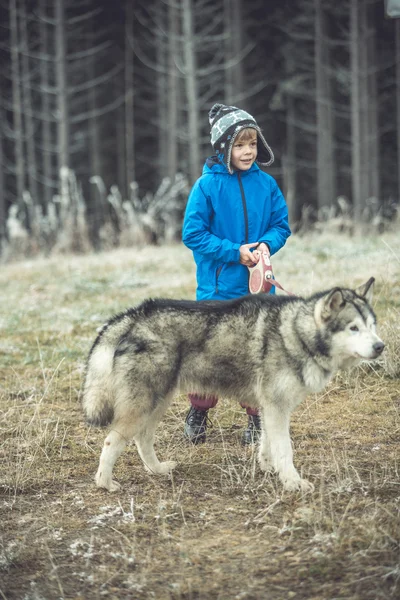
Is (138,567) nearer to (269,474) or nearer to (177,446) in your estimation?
(269,474)

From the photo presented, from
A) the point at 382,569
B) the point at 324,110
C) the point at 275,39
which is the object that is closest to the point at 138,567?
the point at 382,569

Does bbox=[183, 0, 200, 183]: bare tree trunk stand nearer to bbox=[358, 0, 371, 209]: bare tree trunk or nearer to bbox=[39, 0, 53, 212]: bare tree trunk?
bbox=[358, 0, 371, 209]: bare tree trunk

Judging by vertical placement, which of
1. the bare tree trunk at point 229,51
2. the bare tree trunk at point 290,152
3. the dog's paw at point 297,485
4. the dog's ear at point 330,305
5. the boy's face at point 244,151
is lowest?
the dog's paw at point 297,485

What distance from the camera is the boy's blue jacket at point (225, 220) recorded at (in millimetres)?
4941

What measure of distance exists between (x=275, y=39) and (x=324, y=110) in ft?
16.0

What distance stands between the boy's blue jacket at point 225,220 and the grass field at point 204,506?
47.3 inches

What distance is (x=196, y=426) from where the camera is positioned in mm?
5117

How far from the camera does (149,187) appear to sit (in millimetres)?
31859

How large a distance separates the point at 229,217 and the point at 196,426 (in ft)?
5.11

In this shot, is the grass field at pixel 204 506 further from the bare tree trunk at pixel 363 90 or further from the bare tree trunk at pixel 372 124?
the bare tree trunk at pixel 372 124

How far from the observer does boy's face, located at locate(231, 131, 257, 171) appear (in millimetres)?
4883

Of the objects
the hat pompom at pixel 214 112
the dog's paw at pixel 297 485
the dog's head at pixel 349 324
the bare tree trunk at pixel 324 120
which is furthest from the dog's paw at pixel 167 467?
the bare tree trunk at pixel 324 120

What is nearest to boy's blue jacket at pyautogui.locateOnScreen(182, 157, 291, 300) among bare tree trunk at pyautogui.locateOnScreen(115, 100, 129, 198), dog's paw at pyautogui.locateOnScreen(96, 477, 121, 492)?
dog's paw at pyautogui.locateOnScreen(96, 477, 121, 492)

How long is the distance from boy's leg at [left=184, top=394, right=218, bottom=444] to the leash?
0.90m
